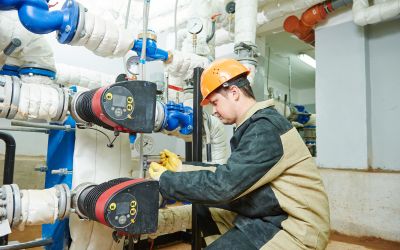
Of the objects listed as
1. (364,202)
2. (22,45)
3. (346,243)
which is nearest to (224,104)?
(22,45)

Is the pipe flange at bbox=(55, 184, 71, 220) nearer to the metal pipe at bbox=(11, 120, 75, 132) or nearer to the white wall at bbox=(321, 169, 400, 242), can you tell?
the metal pipe at bbox=(11, 120, 75, 132)

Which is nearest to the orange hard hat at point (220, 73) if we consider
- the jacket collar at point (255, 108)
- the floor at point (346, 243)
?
the jacket collar at point (255, 108)

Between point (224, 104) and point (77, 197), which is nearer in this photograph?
point (77, 197)

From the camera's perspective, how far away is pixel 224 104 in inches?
48.3

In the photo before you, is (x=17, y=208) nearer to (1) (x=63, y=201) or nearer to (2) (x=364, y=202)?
(1) (x=63, y=201)

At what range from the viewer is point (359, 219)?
8.27ft

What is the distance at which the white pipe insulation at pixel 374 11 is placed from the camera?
7.52 ft

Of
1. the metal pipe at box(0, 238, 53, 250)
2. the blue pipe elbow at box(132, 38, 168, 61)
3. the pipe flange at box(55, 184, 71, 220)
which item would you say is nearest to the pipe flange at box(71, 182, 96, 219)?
the pipe flange at box(55, 184, 71, 220)

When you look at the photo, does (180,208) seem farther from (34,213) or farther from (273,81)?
(273,81)

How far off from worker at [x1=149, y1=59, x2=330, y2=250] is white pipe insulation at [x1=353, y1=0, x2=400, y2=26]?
182 cm

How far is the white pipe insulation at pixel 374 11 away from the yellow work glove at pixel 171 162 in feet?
6.99

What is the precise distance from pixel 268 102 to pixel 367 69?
206 centimetres

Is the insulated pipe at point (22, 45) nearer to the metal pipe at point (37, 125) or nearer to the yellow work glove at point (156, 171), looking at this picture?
the metal pipe at point (37, 125)

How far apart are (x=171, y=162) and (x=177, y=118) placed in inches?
12.1
